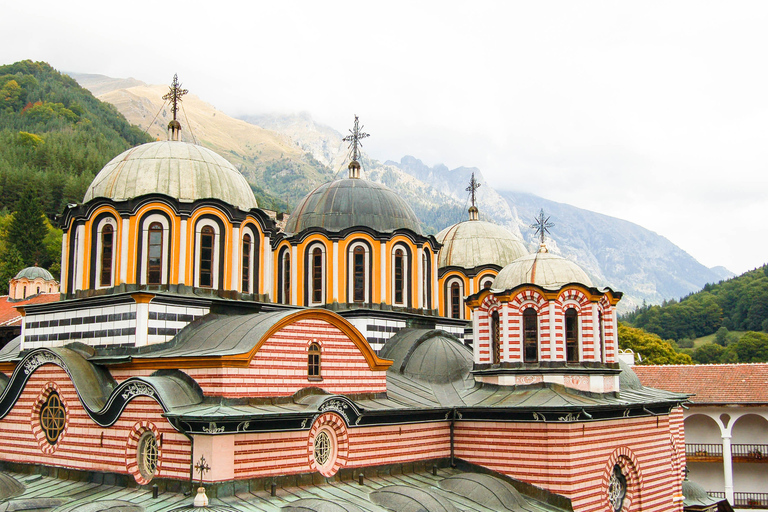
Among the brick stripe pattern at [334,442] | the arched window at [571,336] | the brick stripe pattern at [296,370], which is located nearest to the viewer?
the brick stripe pattern at [296,370]

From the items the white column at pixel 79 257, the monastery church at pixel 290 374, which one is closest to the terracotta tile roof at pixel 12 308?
the monastery church at pixel 290 374

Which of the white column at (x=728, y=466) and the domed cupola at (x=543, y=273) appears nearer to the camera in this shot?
the domed cupola at (x=543, y=273)

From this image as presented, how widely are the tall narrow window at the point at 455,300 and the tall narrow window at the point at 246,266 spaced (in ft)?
38.5

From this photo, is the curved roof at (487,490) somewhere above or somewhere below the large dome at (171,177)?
below

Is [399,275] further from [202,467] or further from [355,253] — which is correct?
[202,467]

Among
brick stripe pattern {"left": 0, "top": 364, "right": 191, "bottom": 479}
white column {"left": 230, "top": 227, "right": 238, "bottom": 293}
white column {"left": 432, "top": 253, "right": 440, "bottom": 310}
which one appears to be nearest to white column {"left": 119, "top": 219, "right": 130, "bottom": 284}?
white column {"left": 230, "top": 227, "right": 238, "bottom": 293}

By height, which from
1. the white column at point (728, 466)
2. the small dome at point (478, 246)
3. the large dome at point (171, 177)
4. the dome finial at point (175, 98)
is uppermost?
the dome finial at point (175, 98)

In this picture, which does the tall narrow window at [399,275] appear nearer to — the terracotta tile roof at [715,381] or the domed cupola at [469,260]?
the domed cupola at [469,260]

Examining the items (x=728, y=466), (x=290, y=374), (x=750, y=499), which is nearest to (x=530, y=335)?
(x=290, y=374)

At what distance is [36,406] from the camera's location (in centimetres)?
1902

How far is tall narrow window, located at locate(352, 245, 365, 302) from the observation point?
24.7 metres

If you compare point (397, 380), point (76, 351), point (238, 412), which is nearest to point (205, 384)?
point (238, 412)

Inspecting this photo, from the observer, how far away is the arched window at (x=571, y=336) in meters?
21.4

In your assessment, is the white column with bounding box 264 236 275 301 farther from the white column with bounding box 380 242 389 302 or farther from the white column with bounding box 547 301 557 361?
the white column with bounding box 547 301 557 361
